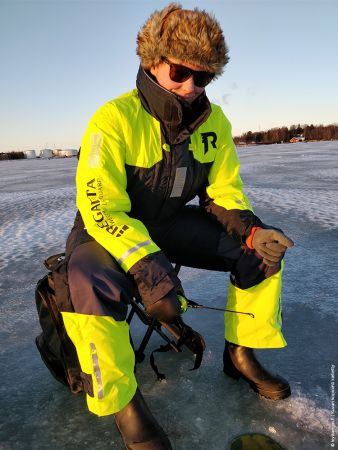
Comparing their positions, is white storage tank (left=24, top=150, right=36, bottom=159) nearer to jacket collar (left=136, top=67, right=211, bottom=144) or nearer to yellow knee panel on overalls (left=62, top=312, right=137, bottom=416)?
jacket collar (left=136, top=67, right=211, bottom=144)

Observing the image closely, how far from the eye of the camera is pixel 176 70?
63.1 inches

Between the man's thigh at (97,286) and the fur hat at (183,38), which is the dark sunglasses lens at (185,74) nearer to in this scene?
the fur hat at (183,38)

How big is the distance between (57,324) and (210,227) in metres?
0.86

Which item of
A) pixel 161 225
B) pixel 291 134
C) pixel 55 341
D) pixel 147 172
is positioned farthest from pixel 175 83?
pixel 291 134

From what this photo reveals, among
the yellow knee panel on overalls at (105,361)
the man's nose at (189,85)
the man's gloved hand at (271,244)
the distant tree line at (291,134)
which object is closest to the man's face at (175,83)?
the man's nose at (189,85)

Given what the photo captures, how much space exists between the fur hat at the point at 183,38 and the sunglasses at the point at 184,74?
0.10 ft

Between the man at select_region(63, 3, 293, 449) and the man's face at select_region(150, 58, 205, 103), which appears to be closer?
the man at select_region(63, 3, 293, 449)

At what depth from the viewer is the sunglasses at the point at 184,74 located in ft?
5.24

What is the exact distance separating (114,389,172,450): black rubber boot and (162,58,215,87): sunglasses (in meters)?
1.33

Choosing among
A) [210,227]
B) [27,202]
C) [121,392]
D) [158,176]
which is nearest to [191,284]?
[210,227]

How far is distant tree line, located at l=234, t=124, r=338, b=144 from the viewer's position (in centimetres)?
6444

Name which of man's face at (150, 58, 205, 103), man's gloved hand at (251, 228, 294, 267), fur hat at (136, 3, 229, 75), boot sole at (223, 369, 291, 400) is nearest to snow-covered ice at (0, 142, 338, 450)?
boot sole at (223, 369, 291, 400)

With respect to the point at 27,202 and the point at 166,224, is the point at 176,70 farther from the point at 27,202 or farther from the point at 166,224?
the point at 27,202

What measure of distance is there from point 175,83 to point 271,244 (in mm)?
844
